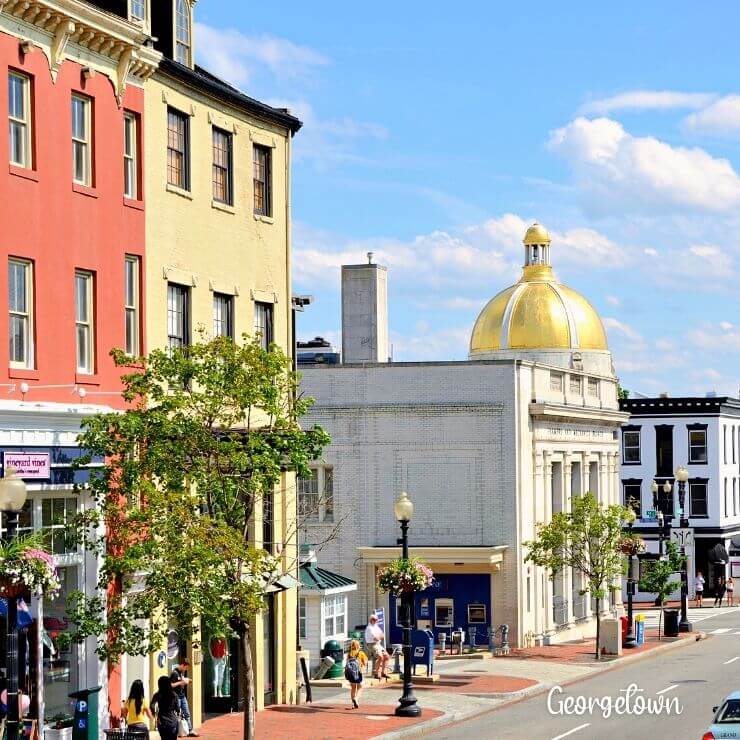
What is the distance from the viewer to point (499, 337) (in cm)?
7475

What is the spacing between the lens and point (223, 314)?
116 ft

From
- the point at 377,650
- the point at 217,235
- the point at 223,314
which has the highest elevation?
the point at 217,235

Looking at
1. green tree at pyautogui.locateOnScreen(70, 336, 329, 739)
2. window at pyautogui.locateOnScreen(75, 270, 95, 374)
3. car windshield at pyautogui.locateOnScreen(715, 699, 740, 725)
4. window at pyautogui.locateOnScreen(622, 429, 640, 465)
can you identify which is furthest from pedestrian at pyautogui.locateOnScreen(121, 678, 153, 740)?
window at pyautogui.locateOnScreen(622, 429, 640, 465)

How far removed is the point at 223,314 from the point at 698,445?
62.9m

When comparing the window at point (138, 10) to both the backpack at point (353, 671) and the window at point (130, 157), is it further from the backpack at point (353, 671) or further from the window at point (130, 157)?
the backpack at point (353, 671)

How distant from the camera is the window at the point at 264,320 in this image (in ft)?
121

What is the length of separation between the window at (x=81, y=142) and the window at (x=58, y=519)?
5.81 meters

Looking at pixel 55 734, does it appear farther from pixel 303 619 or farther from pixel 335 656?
pixel 303 619

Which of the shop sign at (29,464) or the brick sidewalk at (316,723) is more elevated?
the shop sign at (29,464)

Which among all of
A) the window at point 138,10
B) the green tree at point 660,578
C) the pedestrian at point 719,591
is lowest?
the pedestrian at point 719,591

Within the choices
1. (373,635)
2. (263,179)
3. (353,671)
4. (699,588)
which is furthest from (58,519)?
(699,588)

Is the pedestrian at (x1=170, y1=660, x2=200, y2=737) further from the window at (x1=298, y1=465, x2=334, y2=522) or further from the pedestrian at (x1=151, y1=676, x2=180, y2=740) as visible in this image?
the window at (x1=298, y1=465, x2=334, y2=522)

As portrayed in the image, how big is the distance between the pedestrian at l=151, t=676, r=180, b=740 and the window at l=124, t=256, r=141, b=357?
251 inches

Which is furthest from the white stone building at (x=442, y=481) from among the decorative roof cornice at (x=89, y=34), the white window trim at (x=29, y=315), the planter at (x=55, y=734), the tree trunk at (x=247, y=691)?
the planter at (x=55, y=734)
